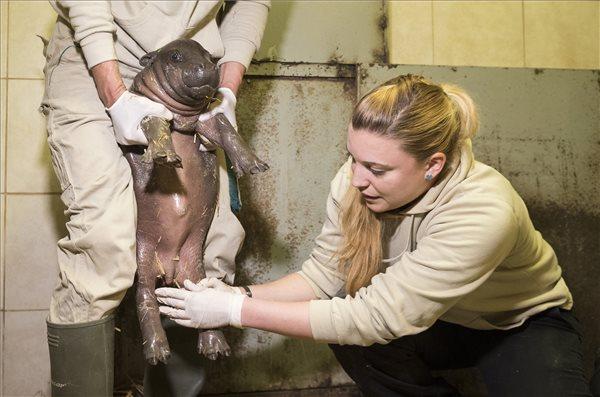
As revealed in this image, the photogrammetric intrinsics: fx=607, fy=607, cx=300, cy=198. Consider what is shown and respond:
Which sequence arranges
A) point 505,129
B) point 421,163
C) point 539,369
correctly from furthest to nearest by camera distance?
point 505,129, point 539,369, point 421,163

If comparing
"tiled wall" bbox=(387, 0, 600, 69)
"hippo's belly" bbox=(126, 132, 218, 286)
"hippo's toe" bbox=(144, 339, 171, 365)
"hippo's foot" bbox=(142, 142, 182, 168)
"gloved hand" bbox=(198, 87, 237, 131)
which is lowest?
"hippo's toe" bbox=(144, 339, 171, 365)

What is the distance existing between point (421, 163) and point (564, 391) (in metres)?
0.63

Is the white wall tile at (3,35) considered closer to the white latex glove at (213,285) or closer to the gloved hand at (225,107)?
the gloved hand at (225,107)

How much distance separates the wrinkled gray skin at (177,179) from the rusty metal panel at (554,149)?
40.6 inches

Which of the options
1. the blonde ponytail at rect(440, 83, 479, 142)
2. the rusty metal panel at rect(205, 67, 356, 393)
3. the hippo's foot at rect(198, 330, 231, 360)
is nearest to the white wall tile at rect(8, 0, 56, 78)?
the rusty metal panel at rect(205, 67, 356, 393)

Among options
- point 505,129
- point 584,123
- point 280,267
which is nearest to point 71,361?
point 280,267

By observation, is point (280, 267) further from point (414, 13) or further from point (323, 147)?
point (414, 13)

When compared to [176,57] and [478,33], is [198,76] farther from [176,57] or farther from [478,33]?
[478,33]

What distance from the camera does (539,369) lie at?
146 cm

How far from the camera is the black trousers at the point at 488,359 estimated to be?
1.46m

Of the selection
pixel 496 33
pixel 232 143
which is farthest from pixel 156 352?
pixel 496 33

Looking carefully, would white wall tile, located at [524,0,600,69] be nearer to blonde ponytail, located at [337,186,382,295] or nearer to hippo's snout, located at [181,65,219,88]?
blonde ponytail, located at [337,186,382,295]

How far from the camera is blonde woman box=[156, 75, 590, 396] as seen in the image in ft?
4.33

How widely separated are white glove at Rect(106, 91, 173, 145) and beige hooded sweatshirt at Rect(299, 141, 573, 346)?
56 cm
